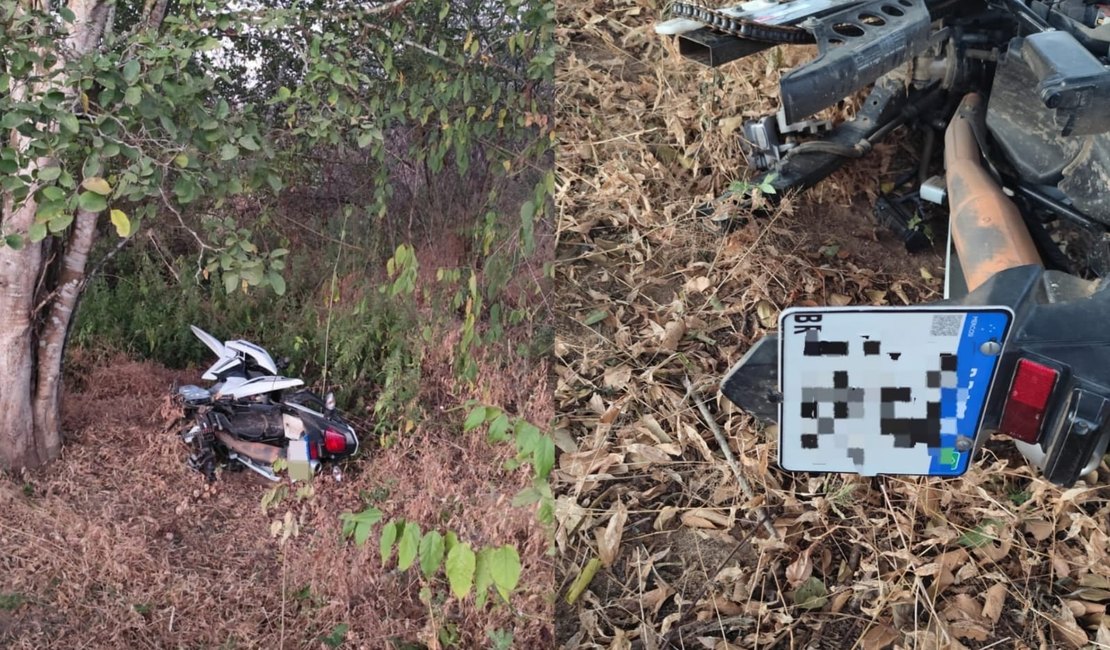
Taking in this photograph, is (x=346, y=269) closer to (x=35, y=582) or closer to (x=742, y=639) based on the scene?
(x=35, y=582)

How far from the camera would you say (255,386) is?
429cm

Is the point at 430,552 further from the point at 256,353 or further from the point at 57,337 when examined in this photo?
the point at 57,337

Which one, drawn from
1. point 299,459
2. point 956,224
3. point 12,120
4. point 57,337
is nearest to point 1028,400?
point 956,224

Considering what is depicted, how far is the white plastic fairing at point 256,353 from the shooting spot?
178 inches

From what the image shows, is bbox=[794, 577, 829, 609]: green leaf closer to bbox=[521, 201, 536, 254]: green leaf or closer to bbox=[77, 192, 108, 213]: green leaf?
bbox=[521, 201, 536, 254]: green leaf

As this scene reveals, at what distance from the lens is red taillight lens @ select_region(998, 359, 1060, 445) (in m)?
1.89

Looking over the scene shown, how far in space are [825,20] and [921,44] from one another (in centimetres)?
31

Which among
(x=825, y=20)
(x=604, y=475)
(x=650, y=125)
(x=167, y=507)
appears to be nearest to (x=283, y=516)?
(x=167, y=507)

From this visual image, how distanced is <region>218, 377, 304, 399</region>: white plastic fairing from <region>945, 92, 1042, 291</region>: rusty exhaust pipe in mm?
2798

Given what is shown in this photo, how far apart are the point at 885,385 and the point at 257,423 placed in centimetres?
311

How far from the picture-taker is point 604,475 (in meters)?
2.96

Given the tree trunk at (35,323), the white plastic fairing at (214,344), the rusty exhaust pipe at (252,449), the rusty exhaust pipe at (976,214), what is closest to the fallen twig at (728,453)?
the rusty exhaust pipe at (976,214)

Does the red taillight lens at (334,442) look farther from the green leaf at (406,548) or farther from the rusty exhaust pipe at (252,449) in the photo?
the green leaf at (406,548)

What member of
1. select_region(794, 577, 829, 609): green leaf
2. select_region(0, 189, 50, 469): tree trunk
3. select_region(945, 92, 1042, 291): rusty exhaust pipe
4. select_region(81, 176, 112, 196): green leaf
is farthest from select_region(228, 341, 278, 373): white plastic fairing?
select_region(945, 92, 1042, 291): rusty exhaust pipe
